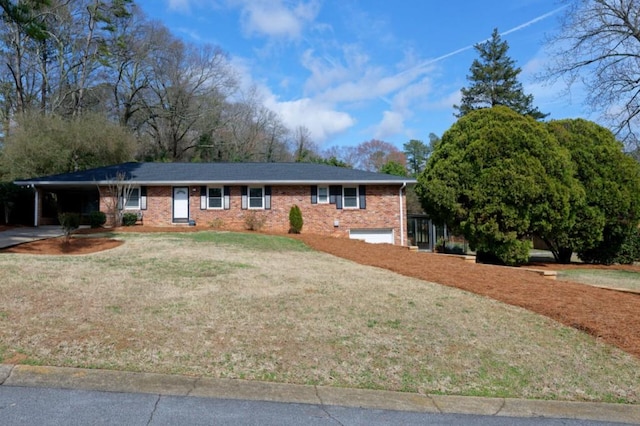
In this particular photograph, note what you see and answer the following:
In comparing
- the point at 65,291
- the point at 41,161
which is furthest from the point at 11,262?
the point at 41,161

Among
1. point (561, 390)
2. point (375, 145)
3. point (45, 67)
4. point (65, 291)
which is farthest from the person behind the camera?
point (375, 145)

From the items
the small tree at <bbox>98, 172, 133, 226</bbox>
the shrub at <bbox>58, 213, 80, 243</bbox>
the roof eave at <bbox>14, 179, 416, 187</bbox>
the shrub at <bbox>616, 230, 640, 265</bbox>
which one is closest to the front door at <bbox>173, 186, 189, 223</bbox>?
the roof eave at <bbox>14, 179, 416, 187</bbox>

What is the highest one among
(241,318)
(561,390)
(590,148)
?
(590,148)

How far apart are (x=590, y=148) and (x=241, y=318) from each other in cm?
1804

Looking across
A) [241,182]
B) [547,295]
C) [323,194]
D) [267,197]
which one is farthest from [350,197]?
[547,295]

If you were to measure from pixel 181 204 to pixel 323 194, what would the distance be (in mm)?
7071

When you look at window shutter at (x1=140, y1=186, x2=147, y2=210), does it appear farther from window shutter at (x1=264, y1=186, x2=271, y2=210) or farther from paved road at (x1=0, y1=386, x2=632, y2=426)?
paved road at (x1=0, y1=386, x2=632, y2=426)

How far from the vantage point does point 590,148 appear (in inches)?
739

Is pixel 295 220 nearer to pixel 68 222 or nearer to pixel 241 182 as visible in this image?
pixel 241 182

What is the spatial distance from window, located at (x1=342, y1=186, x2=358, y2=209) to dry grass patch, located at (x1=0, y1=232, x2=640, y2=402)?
12737 millimetres

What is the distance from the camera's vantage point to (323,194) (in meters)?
22.3

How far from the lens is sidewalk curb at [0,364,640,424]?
4219mm

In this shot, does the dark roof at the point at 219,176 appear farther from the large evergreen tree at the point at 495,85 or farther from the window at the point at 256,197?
the large evergreen tree at the point at 495,85

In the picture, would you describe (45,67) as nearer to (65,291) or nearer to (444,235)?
(444,235)
